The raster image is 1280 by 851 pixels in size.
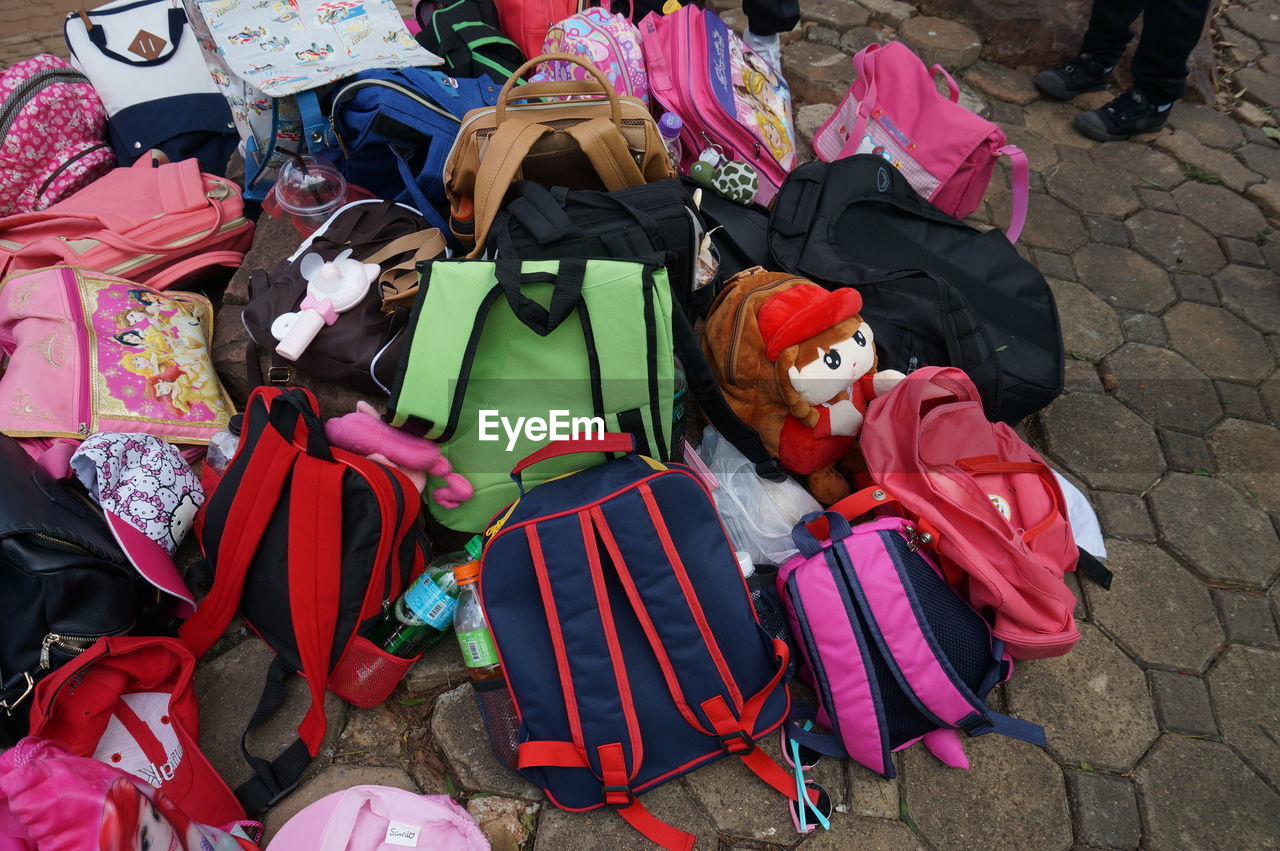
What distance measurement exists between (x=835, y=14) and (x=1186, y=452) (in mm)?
2801

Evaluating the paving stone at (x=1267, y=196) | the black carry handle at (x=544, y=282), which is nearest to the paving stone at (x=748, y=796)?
the black carry handle at (x=544, y=282)

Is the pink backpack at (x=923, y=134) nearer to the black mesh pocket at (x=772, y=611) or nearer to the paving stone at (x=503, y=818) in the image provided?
the black mesh pocket at (x=772, y=611)

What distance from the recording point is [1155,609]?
6.49ft

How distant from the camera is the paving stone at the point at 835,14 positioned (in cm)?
377

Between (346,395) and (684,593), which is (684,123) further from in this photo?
(684,593)

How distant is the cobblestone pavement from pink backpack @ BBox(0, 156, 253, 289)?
0.59ft

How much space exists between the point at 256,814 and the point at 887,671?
1436 millimetres

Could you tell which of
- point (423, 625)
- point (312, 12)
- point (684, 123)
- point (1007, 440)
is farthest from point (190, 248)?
point (1007, 440)

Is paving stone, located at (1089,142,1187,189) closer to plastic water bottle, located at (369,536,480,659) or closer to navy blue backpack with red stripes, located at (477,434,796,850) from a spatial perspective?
navy blue backpack with red stripes, located at (477,434,796,850)

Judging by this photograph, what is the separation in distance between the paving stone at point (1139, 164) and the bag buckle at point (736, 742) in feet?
9.89

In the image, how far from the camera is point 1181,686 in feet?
6.07

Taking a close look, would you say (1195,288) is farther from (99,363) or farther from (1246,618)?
(99,363)

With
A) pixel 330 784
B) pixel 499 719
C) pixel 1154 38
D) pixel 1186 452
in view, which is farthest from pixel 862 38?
pixel 330 784

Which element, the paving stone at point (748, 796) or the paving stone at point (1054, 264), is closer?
the paving stone at point (748, 796)
